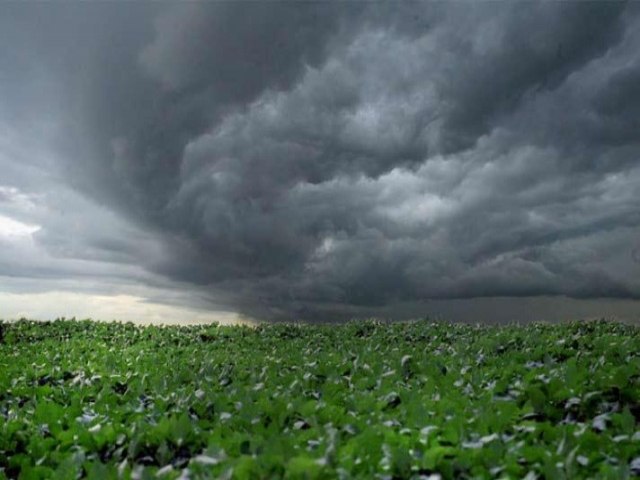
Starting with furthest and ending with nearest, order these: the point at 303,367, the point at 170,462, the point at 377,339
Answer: the point at 377,339 → the point at 303,367 → the point at 170,462

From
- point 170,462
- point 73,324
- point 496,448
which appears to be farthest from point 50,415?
point 73,324

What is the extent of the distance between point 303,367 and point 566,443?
18.1ft

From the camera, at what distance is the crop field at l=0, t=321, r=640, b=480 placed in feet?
15.1

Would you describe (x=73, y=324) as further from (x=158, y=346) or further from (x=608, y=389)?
(x=608, y=389)

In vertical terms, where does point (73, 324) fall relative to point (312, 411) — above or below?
above

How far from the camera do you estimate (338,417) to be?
19.4 ft

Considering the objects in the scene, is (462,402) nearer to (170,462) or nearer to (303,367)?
(170,462)

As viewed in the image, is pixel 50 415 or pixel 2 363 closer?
pixel 50 415

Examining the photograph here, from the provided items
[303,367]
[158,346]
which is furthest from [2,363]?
[303,367]

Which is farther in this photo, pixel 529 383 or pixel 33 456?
pixel 529 383

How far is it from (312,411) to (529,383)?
106 inches

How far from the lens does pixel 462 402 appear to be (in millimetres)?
6367

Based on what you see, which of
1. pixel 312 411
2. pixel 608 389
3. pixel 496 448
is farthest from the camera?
pixel 608 389

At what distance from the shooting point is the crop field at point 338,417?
15.1 feet
